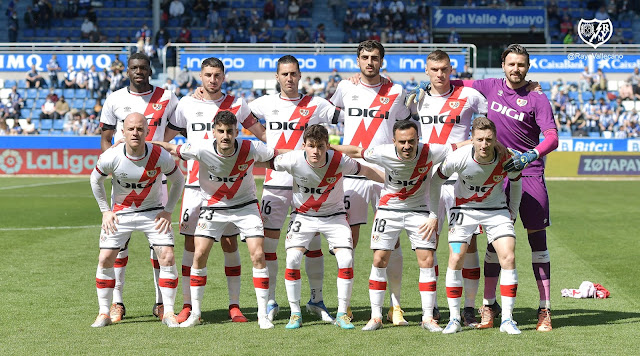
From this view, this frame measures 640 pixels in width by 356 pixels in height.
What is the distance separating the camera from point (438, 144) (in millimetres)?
8180

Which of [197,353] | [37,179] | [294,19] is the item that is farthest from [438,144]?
[294,19]

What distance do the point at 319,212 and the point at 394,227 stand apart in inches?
29.5

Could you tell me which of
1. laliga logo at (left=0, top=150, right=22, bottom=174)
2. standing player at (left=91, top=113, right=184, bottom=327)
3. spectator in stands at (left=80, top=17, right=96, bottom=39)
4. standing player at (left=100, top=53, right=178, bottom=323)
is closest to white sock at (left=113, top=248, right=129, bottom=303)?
standing player at (left=100, top=53, right=178, bottom=323)

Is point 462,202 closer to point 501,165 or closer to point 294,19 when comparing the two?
point 501,165

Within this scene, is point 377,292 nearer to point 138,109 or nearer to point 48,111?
point 138,109

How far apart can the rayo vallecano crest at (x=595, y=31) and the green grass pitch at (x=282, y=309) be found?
21.5 metres

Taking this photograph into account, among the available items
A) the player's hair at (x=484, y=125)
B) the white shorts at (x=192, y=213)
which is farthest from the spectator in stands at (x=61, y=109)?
the player's hair at (x=484, y=125)

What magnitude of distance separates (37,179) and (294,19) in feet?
51.9

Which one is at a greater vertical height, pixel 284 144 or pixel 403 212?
pixel 284 144

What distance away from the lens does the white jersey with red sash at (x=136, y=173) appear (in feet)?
26.6

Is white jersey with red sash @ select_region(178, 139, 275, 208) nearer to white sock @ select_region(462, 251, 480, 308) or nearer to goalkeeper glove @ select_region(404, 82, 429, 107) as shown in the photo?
goalkeeper glove @ select_region(404, 82, 429, 107)

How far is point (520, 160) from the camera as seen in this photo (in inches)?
296

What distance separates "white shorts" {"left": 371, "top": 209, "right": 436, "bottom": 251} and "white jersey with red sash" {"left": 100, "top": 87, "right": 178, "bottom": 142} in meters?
2.54

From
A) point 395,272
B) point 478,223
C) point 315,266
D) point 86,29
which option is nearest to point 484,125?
point 478,223
